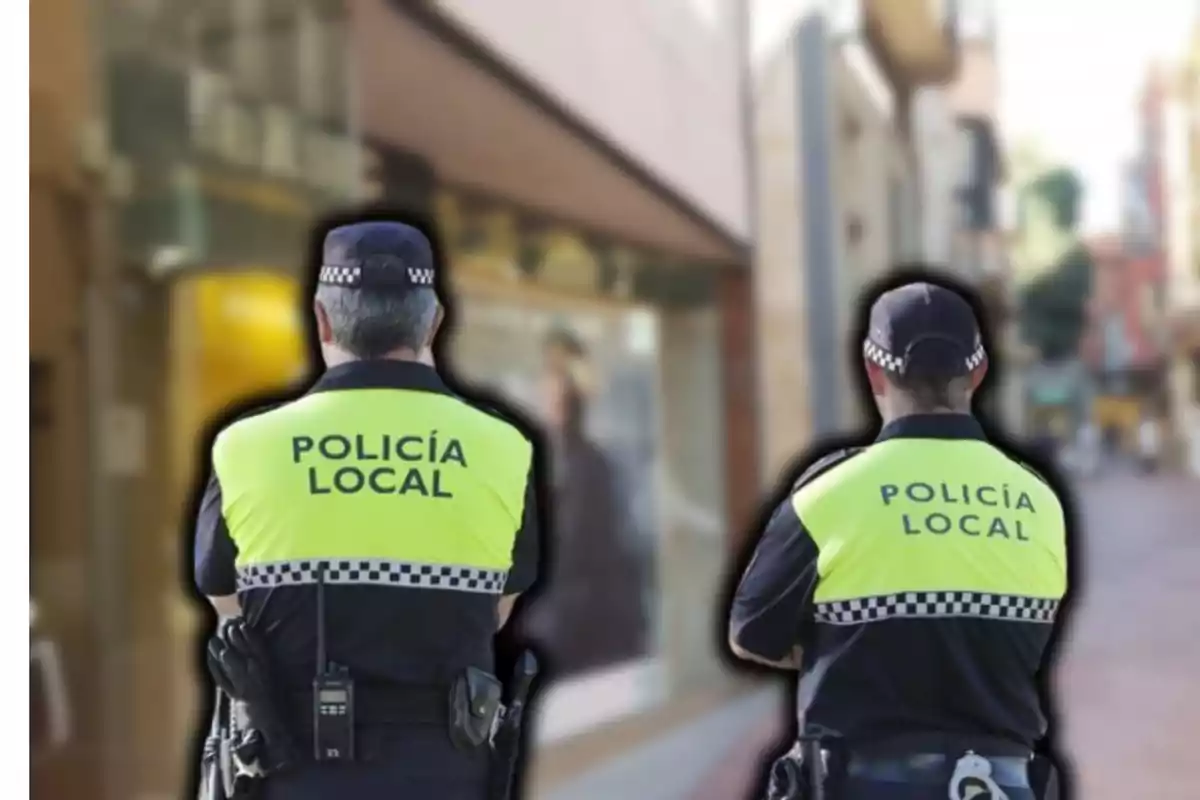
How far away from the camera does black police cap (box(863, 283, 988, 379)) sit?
2.46 m

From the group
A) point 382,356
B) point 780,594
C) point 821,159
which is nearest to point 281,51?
point 382,356

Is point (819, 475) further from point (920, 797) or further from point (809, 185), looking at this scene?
point (809, 185)

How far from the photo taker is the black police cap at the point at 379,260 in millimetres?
2410

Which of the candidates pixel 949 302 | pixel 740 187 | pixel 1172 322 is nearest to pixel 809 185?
pixel 740 187

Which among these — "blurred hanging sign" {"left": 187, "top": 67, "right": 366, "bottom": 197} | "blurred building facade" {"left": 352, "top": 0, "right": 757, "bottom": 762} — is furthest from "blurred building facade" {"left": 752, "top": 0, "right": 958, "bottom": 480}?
"blurred hanging sign" {"left": 187, "top": 67, "right": 366, "bottom": 197}

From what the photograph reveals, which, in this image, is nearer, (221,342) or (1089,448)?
(221,342)

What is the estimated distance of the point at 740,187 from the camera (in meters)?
4.83

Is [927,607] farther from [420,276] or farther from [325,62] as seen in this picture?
[325,62]

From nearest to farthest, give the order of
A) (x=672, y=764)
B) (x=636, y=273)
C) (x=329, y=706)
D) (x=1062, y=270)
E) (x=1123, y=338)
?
(x=329, y=706) < (x=1062, y=270) < (x=1123, y=338) < (x=672, y=764) < (x=636, y=273)

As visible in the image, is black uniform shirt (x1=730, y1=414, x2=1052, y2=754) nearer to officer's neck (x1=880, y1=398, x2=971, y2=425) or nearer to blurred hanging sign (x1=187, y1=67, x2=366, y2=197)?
officer's neck (x1=880, y1=398, x2=971, y2=425)

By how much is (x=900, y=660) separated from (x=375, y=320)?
3.31 ft

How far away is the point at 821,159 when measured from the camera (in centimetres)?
462

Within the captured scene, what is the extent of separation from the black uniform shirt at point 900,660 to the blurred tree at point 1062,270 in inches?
69.9

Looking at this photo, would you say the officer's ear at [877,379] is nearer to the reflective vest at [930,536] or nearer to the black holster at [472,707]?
the reflective vest at [930,536]
